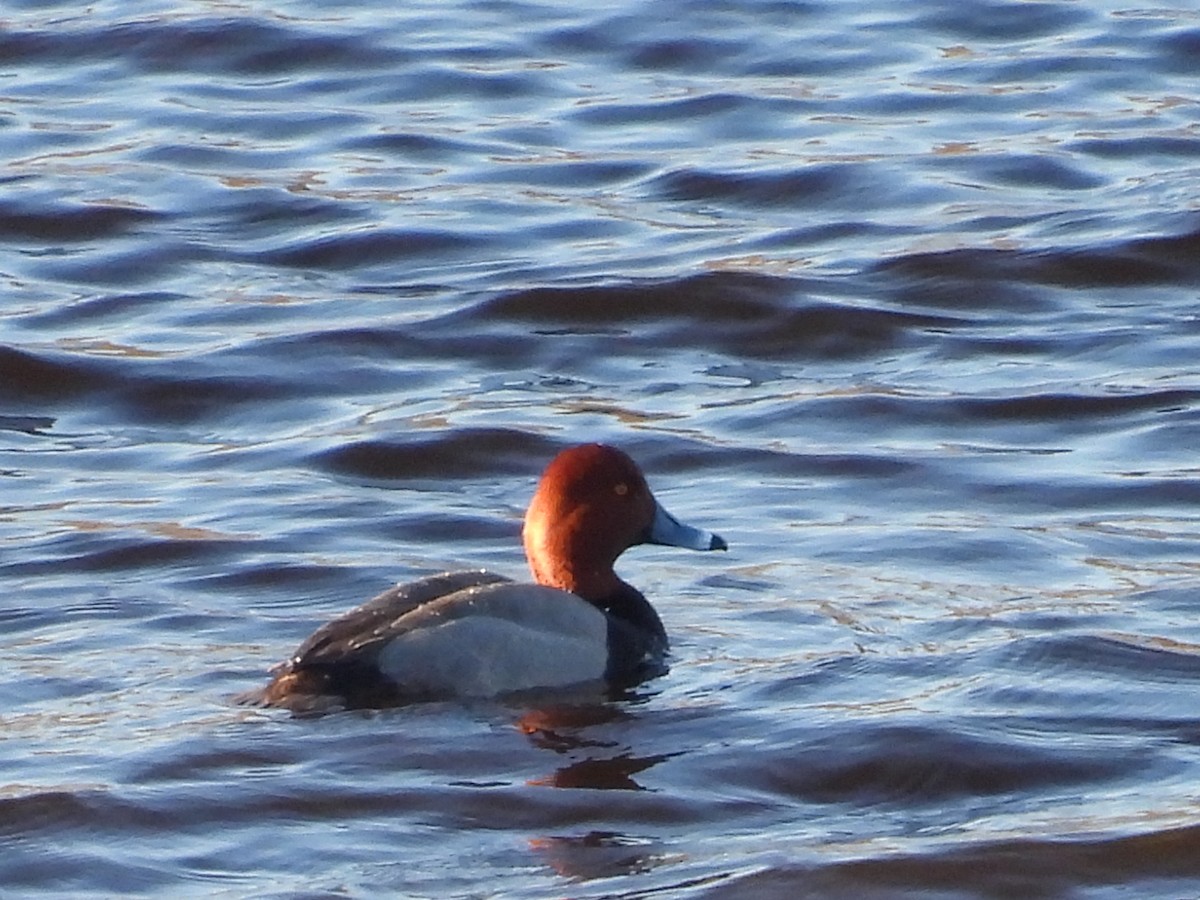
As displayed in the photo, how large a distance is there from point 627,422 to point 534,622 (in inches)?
105

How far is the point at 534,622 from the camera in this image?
27.0 ft

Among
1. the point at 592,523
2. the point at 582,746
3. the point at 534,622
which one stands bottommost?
the point at 582,746

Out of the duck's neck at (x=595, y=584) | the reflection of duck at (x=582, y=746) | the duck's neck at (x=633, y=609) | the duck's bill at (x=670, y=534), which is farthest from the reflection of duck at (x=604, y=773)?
the duck's bill at (x=670, y=534)

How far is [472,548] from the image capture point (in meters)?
9.52

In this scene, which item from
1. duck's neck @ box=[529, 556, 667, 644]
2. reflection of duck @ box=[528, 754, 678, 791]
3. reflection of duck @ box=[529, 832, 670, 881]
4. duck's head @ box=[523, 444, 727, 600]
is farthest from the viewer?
duck's head @ box=[523, 444, 727, 600]

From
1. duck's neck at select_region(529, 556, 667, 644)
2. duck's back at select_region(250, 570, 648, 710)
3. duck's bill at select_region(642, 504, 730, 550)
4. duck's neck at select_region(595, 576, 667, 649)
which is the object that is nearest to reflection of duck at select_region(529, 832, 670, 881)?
duck's back at select_region(250, 570, 648, 710)

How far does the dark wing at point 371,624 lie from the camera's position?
7.84 meters

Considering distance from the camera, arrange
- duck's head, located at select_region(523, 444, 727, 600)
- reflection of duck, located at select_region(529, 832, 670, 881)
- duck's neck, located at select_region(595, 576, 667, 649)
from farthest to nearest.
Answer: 1. duck's head, located at select_region(523, 444, 727, 600)
2. duck's neck, located at select_region(595, 576, 667, 649)
3. reflection of duck, located at select_region(529, 832, 670, 881)

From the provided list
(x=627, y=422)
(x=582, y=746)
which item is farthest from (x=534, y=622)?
(x=627, y=422)

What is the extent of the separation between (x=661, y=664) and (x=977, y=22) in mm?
10357

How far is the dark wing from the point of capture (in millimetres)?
7844

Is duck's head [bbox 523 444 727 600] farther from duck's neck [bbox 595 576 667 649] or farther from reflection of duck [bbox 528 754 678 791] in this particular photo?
reflection of duck [bbox 528 754 678 791]

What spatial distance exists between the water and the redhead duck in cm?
12

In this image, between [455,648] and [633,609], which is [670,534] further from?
[455,648]
